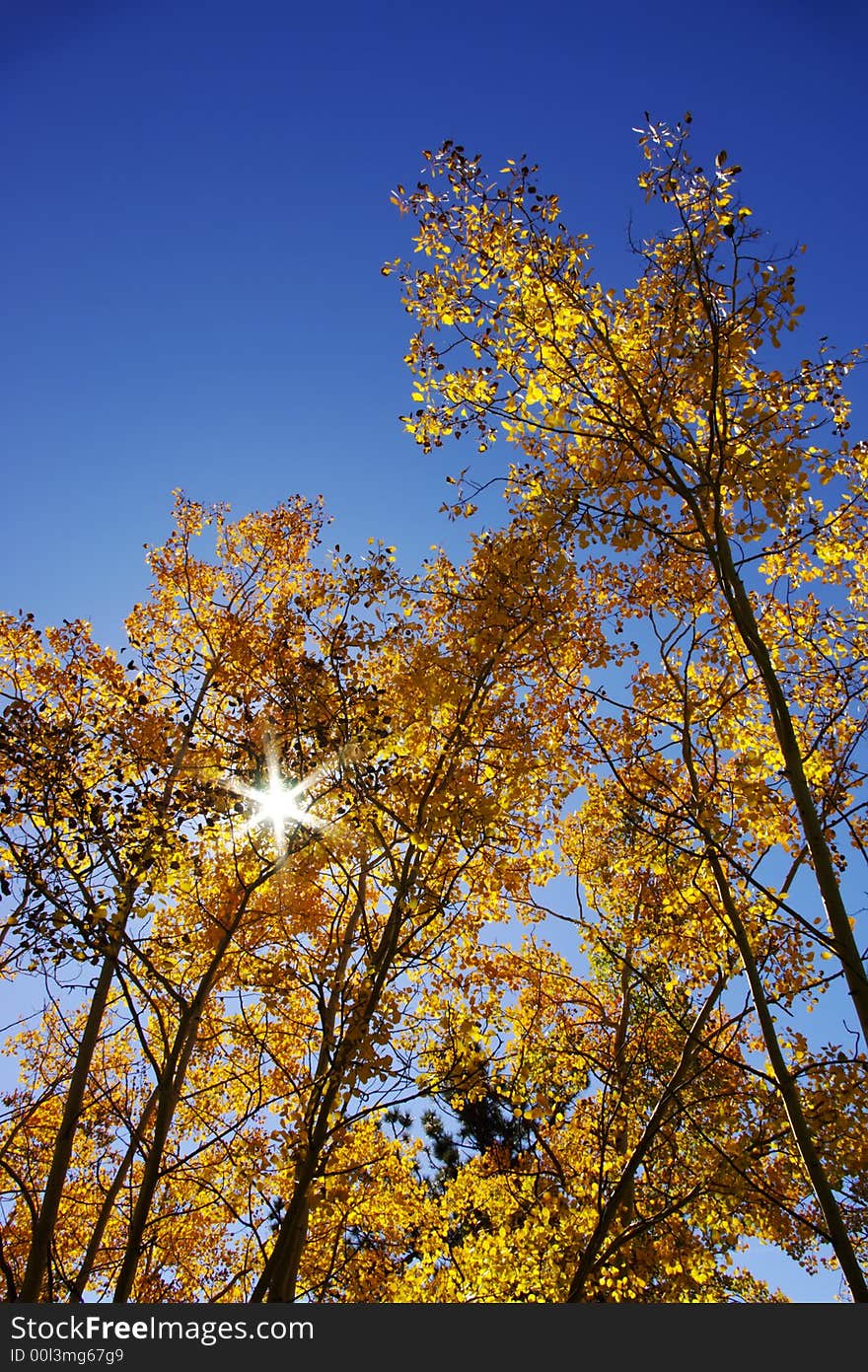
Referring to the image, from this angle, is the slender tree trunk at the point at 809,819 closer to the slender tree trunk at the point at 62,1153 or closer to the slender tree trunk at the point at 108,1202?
the slender tree trunk at the point at 62,1153

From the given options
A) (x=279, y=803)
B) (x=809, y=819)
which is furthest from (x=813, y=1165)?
(x=279, y=803)

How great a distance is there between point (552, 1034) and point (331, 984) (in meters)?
3.71

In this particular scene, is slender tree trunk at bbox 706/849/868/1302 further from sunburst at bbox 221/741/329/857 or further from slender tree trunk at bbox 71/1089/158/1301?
slender tree trunk at bbox 71/1089/158/1301

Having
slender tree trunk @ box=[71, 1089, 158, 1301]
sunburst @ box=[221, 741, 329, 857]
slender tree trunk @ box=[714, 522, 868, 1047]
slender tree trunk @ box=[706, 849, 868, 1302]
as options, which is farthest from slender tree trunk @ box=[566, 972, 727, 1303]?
slender tree trunk @ box=[71, 1089, 158, 1301]

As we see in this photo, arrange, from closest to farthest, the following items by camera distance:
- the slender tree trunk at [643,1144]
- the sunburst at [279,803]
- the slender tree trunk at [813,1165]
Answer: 1. the slender tree trunk at [813,1165]
2. the slender tree trunk at [643,1144]
3. the sunburst at [279,803]

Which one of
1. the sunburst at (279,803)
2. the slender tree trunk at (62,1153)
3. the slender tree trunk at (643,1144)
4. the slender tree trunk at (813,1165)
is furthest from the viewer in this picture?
the sunburst at (279,803)

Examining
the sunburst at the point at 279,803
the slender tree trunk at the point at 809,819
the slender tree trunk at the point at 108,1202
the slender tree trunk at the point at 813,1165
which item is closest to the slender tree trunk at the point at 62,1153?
the slender tree trunk at the point at 108,1202

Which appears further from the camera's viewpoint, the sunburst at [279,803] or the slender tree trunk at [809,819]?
the sunburst at [279,803]

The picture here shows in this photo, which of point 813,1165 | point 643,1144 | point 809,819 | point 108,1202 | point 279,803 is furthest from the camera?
point 108,1202

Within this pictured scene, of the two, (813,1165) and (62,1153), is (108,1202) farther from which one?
(813,1165)

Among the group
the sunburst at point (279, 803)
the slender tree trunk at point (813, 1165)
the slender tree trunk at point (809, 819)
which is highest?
the sunburst at point (279, 803)

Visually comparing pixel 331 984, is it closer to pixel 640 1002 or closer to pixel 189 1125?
pixel 189 1125

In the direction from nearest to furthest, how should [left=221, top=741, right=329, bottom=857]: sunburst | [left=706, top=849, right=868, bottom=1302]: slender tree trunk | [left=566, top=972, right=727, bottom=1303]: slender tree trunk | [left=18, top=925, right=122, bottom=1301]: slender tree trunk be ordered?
[left=706, top=849, right=868, bottom=1302]: slender tree trunk
[left=566, top=972, right=727, bottom=1303]: slender tree trunk
[left=18, top=925, right=122, bottom=1301]: slender tree trunk
[left=221, top=741, right=329, bottom=857]: sunburst

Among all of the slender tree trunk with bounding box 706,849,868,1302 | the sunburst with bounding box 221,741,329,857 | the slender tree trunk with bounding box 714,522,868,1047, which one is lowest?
the slender tree trunk with bounding box 706,849,868,1302
